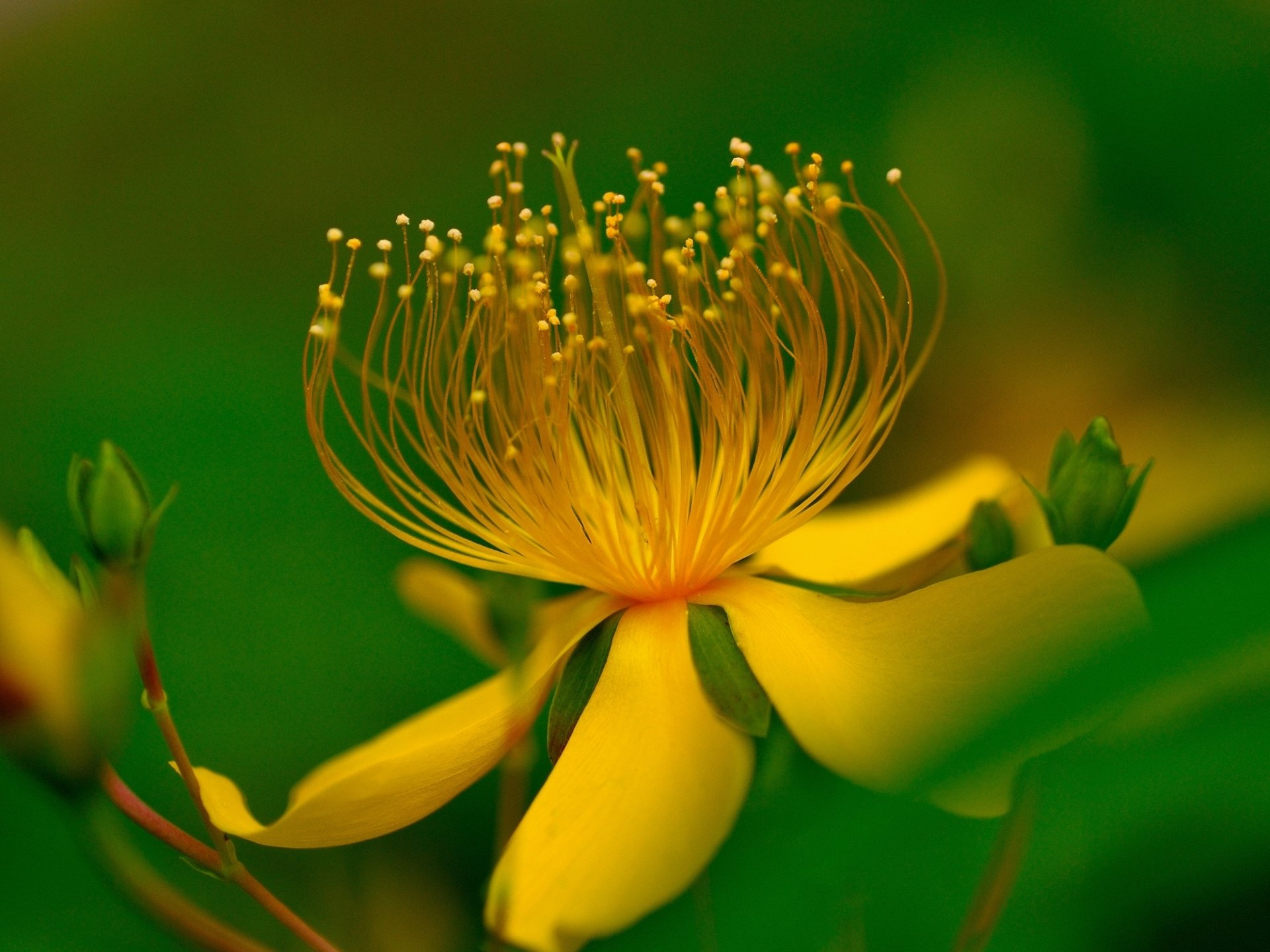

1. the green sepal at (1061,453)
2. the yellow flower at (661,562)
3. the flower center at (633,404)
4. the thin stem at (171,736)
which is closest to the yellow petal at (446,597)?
the yellow flower at (661,562)

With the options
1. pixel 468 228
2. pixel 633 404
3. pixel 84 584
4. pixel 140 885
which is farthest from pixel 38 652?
pixel 468 228

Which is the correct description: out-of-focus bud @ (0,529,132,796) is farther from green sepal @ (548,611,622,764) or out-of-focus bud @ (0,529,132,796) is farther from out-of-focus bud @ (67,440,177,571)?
green sepal @ (548,611,622,764)

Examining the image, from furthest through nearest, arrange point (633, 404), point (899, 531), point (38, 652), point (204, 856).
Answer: point (899, 531) < point (633, 404) < point (204, 856) < point (38, 652)

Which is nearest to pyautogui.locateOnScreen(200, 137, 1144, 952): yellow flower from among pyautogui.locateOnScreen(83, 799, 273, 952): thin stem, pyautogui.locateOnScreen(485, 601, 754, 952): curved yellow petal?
pyautogui.locateOnScreen(485, 601, 754, 952): curved yellow petal

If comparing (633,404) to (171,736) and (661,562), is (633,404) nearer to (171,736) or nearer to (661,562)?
(661,562)

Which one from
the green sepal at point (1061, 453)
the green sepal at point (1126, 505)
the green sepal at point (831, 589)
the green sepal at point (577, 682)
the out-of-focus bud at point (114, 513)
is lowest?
the green sepal at point (577, 682)

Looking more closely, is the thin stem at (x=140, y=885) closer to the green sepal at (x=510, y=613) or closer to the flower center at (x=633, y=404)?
the green sepal at (x=510, y=613)

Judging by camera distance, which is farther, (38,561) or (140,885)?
(38,561)
